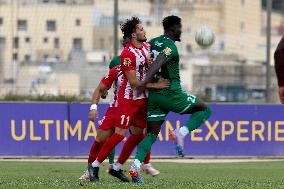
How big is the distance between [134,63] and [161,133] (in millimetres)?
10793

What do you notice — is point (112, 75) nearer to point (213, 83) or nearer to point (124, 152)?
point (124, 152)

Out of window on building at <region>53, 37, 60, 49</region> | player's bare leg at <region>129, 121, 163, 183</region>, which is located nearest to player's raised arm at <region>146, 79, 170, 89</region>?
player's bare leg at <region>129, 121, 163, 183</region>

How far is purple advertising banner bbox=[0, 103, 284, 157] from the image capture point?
2445 cm

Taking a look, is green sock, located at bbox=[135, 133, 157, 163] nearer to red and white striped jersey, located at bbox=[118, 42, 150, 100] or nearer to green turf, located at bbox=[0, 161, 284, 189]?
green turf, located at bbox=[0, 161, 284, 189]

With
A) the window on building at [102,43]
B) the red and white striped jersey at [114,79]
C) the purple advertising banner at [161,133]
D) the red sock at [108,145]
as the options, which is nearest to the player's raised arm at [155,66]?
the red sock at [108,145]

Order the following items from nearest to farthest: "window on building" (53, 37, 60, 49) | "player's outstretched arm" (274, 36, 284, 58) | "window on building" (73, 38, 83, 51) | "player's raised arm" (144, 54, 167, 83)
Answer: "player's outstretched arm" (274, 36, 284, 58) → "player's raised arm" (144, 54, 167, 83) → "window on building" (53, 37, 60, 49) → "window on building" (73, 38, 83, 51)

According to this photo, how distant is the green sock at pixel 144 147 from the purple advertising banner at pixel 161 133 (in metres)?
10.4

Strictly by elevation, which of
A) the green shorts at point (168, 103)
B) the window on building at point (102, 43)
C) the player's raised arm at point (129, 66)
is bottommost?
the window on building at point (102, 43)

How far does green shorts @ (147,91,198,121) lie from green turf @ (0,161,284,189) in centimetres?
93

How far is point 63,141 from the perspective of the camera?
24688 millimetres

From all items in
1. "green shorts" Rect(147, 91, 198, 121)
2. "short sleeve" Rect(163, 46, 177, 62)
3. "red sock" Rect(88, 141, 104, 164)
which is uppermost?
"short sleeve" Rect(163, 46, 177, 62)

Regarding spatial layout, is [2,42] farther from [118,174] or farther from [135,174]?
[135,174]

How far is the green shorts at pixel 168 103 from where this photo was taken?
46.6ft

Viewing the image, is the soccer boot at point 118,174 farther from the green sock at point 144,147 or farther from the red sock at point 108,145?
the green sock at point 144,147
